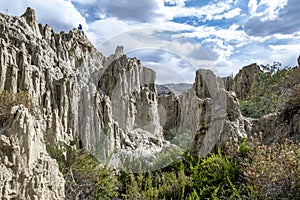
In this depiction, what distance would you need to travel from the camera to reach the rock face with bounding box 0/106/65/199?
221 inches

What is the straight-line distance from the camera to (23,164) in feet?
19.0

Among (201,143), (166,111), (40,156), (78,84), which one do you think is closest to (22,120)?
(40,156)

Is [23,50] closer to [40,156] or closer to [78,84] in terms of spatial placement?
[78,84]

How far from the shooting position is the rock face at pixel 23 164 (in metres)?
5.62

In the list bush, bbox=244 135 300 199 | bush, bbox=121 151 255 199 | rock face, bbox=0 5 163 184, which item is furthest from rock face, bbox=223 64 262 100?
bush, bbox=244 135 300 199

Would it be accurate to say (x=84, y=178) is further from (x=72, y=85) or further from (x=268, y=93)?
(x=268, y=93)

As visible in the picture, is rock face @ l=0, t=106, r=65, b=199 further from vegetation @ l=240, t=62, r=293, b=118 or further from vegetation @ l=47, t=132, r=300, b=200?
vegetation @ l=240, t=62, r=293, b=118

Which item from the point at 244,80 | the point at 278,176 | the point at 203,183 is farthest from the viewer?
the point at 244,80

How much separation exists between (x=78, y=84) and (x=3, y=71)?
4145 millimetres

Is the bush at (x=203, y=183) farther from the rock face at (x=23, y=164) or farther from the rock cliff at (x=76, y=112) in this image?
the rock face at (x=23, y=164)

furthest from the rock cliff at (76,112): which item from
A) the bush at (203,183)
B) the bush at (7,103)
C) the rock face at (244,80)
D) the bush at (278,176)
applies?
the rock face at (244,80)

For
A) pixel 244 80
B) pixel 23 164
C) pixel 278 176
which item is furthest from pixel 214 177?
pixel 244 80

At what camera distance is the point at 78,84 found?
48.0 ft

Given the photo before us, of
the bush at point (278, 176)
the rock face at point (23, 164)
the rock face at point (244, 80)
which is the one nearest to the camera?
the rock face at point (23, 164)
